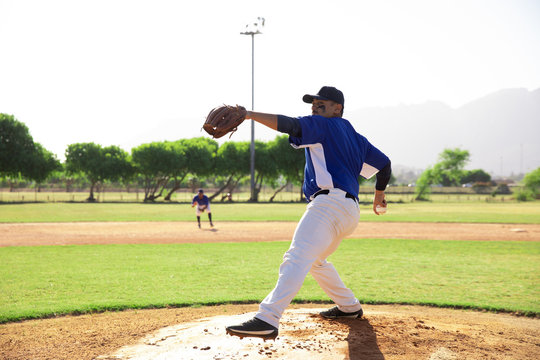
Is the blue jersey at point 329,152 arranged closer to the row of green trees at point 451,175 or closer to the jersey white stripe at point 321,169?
the jersey white stripe at point 321,169

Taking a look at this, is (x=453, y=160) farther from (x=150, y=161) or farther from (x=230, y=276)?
(x=230, y=276)

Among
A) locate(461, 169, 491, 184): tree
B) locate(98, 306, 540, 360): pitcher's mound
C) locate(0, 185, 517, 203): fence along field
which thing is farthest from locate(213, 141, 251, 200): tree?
locate(461, 169, 491, 184): tree

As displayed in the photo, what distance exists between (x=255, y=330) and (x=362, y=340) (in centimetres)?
145

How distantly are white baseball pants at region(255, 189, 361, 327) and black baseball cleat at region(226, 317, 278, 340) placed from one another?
47mm

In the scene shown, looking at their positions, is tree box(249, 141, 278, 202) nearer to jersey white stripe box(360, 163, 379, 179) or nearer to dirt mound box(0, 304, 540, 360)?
dirt mound box(0, 304, 540, 360)

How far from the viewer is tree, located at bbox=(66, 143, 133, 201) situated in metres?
61.4

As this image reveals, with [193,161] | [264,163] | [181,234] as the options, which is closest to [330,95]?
→ [181,234]

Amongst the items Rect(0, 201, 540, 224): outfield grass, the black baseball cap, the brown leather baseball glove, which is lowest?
Rect(0, 201, 540, 224): outfield grass

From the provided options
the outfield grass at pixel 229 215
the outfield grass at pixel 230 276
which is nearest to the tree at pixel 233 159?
the outfield grass at pixel 229 215

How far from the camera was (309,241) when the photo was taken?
3902 mm

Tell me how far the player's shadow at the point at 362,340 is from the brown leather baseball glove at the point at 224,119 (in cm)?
241

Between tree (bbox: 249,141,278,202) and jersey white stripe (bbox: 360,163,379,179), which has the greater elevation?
tree (bbox: 249,141,278,202)

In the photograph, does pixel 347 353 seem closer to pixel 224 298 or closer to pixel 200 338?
pixel 200 338

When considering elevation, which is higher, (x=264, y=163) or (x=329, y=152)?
(x=264, y=163)
